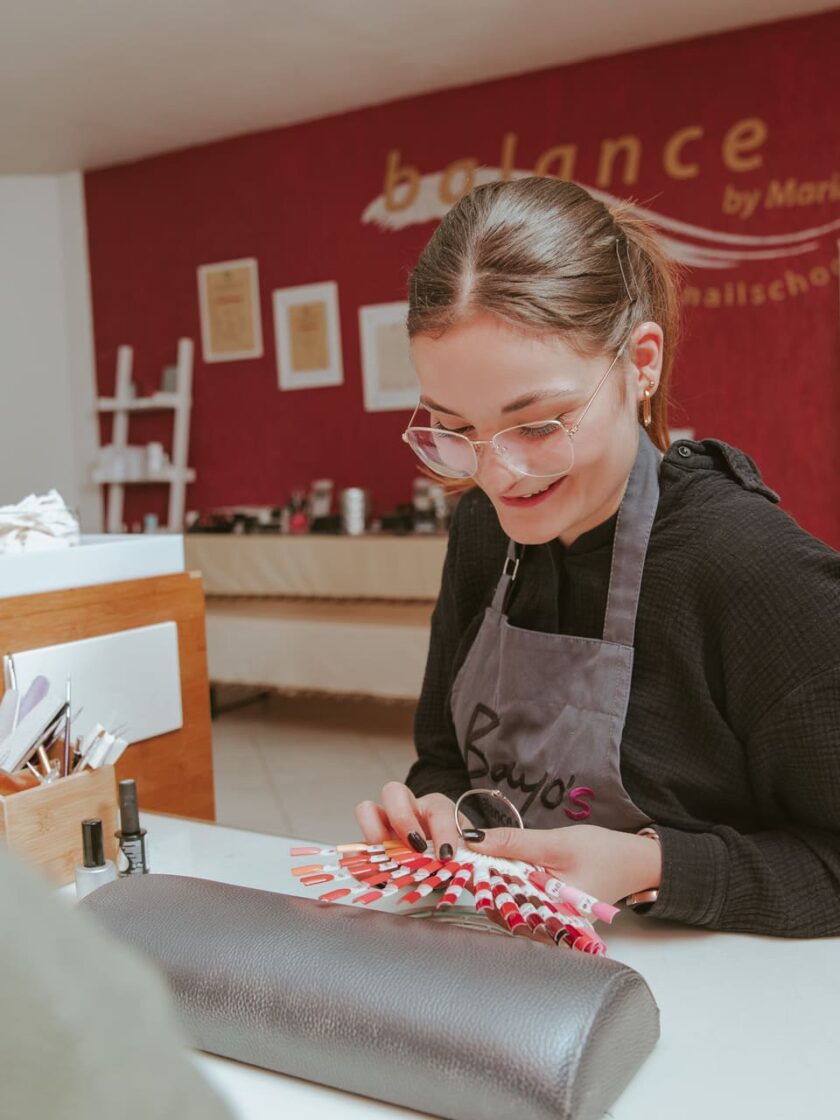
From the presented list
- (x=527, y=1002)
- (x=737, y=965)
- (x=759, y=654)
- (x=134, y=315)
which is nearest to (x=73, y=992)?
(x=527, y=1002)

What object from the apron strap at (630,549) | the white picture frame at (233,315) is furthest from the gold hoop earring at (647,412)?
the white picture frame at (233,315)

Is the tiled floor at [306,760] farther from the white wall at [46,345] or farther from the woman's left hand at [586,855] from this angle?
the woman's left hand at [586,855]

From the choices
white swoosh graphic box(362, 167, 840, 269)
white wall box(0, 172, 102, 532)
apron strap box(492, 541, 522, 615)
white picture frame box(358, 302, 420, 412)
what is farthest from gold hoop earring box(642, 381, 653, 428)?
white wall box(0, 172, 102, 532)

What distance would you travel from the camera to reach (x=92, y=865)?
43.9 inches

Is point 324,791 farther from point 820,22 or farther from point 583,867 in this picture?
point 820,22

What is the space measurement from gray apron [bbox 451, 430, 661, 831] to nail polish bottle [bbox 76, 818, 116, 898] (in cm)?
43

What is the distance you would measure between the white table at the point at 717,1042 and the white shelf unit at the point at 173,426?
4.93m

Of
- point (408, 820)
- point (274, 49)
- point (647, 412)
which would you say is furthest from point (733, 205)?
point (408, 820)

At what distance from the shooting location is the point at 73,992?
14.1 inches

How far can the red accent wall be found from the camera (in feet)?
13.9

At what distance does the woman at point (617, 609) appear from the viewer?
999mm

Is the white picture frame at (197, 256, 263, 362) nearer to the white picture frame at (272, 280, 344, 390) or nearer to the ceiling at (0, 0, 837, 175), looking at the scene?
the white picture frame at (272, 280, 344, 390)

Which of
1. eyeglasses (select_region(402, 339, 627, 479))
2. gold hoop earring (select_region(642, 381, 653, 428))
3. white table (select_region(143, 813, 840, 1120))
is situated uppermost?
gold hoop earring (select_region(642, 381, 653, 428))

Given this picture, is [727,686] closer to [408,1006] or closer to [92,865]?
[408,1006]
